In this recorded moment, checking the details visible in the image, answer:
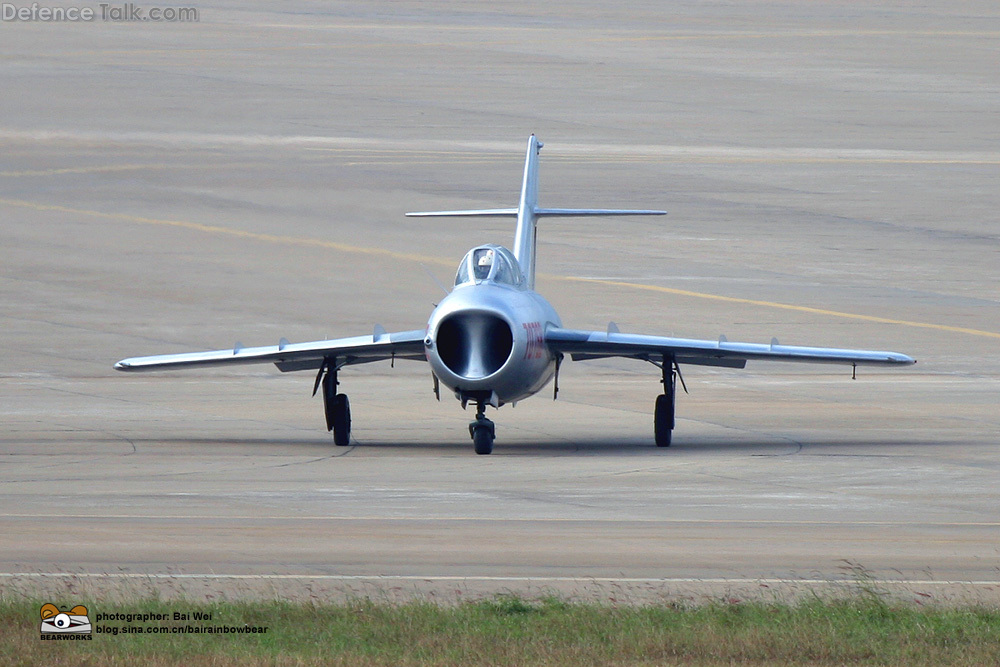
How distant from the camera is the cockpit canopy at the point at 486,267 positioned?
2406 centimetres

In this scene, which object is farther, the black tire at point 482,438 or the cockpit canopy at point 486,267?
the cockpit canopy at point 486,267

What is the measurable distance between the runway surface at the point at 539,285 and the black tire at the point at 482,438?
382mm

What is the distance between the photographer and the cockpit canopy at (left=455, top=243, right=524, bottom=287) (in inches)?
947

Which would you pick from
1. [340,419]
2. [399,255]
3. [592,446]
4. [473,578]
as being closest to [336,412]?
[340,419]

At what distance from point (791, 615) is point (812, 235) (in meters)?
43.7

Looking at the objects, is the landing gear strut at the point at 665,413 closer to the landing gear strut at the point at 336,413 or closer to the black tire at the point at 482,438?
the black tire at the point at 482,438

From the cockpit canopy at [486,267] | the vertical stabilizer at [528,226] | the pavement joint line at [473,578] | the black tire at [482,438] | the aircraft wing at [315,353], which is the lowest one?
the pavement joint line at [473,578]

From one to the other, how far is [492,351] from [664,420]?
296 cm

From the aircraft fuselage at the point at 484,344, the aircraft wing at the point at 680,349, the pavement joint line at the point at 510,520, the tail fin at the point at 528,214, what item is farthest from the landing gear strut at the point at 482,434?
the pavement joint line at the point at 510,520

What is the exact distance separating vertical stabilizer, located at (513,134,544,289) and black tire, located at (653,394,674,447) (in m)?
2.87

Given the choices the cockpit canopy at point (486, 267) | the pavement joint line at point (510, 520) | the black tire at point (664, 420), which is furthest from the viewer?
the black tire at point (664, 420)

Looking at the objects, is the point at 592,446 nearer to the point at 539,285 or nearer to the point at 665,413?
the point at 665,413

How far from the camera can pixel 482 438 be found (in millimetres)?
23688

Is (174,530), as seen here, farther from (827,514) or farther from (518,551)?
(827,514)
